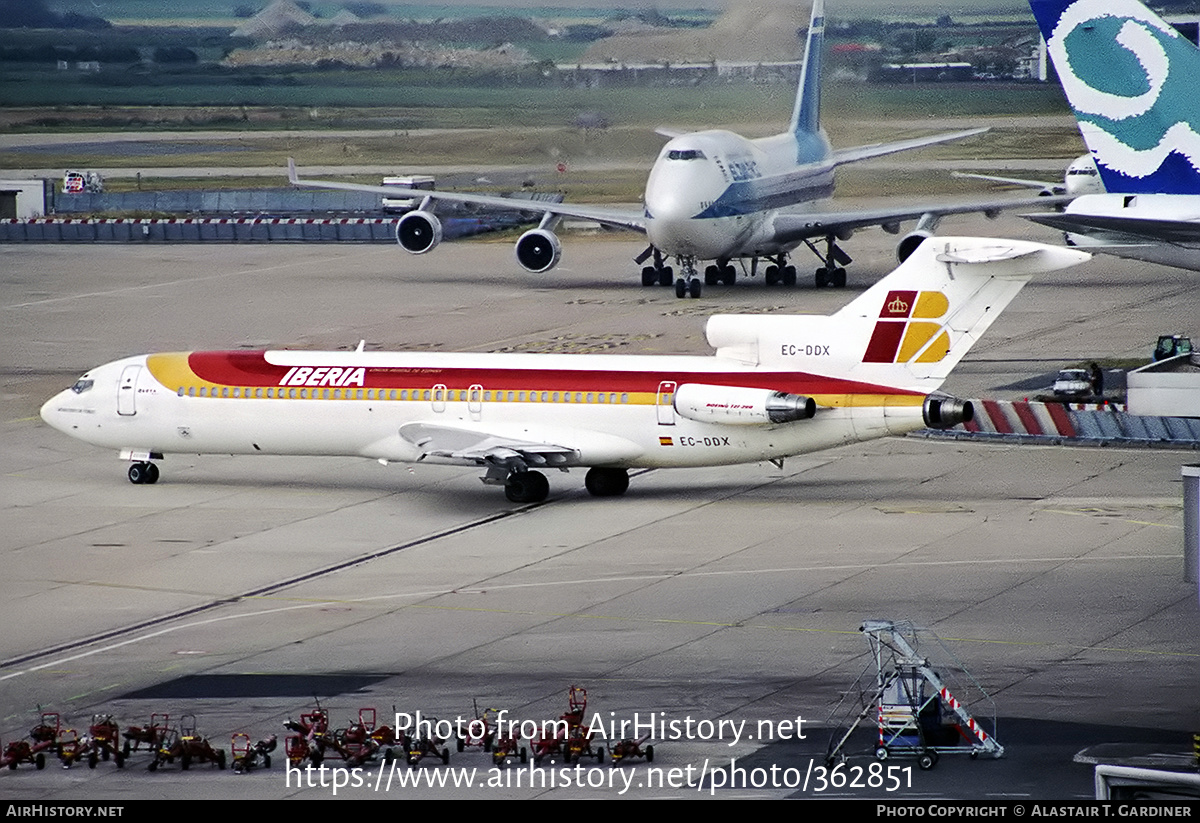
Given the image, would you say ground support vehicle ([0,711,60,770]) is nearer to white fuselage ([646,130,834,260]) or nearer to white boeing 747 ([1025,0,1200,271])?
white boeing 747 ([1025,0,1200,271])

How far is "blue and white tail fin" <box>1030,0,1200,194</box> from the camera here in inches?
1331

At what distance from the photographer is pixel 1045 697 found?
2708cm

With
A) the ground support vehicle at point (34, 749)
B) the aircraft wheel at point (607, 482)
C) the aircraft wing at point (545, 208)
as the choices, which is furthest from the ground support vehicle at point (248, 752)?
the aircraft wing at point (545, 208)

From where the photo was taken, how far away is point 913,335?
129 feet

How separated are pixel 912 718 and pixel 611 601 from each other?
367 inches

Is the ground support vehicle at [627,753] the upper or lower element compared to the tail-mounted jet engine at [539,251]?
lower

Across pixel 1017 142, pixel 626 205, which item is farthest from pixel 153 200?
pixel 1017 142

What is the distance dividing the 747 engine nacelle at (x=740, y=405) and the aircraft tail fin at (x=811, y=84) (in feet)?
143

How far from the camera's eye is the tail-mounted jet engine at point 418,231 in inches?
3091

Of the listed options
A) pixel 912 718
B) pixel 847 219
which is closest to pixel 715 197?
pixel 847 219

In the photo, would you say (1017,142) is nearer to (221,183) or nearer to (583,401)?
(221,183)

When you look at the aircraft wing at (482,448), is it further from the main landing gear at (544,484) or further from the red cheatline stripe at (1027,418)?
the red cheatline stripe at (1027,418)

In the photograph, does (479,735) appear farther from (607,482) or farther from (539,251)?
(539,251)

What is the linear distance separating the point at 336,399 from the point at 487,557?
6.92 m
